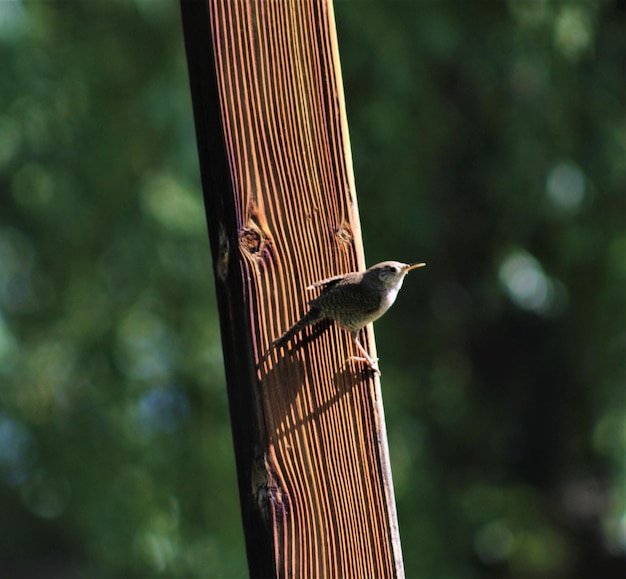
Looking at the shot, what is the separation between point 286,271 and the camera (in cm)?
145

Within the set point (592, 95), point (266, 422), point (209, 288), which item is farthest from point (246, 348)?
point (592, 95)

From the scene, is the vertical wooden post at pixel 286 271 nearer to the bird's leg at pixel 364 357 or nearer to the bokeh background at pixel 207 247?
the bird's leg at pixel 364 357

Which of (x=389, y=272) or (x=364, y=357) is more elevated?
(x=389, y=272)

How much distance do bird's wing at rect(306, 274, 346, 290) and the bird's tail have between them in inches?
1.6

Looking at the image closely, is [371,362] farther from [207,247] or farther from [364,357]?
[207,247]

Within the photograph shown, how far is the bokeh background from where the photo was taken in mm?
4965

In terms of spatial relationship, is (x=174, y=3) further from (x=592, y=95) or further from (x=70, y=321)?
(x=592, y=95)

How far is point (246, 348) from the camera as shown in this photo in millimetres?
1385

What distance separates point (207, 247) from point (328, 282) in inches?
144

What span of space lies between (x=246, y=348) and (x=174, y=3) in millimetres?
4437

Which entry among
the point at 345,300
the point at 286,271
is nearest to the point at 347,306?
the point at 345,300

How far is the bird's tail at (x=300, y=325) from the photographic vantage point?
1405 millimetres

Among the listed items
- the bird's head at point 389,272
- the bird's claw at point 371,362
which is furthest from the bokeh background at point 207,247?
the bird's claw at point 371,362

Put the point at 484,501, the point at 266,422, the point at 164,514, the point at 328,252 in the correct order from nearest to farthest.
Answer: the point at 266,422, the point at 328,252, the point at 164,514, the point at 484,501
